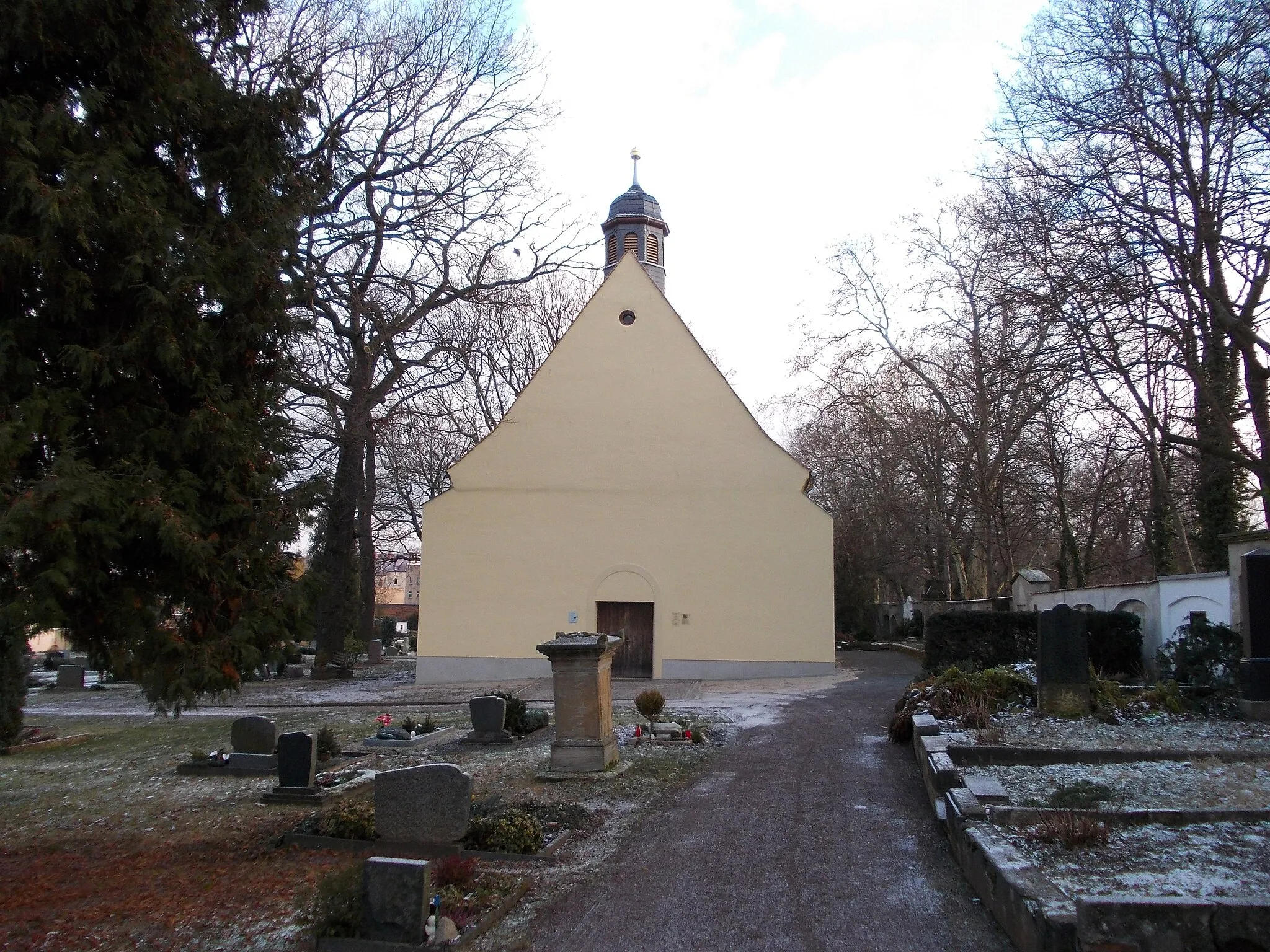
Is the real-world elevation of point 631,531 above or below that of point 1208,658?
above

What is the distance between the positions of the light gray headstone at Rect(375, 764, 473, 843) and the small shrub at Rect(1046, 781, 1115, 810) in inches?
187

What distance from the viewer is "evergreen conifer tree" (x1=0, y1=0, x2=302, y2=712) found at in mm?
7363

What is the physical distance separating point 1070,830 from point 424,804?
494cm

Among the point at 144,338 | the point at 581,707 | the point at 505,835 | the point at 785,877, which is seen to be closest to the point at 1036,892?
the point at 785,877

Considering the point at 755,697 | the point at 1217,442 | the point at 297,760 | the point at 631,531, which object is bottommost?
the point at 755,697

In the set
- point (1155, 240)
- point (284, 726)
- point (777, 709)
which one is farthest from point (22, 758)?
point (1155, 240)

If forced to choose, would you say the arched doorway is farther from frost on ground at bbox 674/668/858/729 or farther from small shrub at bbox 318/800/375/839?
small shrub at bbox 318/800/375/839

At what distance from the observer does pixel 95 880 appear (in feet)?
25.9

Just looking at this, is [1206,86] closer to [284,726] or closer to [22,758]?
[284,726]

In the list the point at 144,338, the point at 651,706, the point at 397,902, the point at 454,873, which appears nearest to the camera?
the point at 397,902

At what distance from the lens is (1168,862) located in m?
6.25

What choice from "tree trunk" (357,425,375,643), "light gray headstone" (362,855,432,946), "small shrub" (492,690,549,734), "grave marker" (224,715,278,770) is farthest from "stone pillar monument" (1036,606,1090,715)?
"tree trunk" (357,425,375,643)

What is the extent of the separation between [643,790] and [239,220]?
276 inches

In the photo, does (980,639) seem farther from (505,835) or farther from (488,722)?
(505,835)
